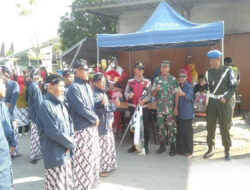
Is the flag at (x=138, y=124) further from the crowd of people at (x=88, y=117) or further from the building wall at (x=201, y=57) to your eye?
the building wall at (x=201, y=57)

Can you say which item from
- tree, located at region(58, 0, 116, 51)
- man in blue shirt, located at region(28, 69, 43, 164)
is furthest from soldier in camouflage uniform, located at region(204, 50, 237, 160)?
tree, located at region(58, 0, 116, 51)

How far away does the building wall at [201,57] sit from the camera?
9758 millimetres

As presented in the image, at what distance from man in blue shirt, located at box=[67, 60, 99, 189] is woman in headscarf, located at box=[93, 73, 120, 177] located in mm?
396

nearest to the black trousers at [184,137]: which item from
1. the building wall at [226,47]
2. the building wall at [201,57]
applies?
the building wall at [201,57]

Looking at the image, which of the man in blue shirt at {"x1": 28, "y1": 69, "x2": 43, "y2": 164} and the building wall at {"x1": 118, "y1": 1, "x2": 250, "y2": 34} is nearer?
the man in blue shirt at {"x1": 28, "y1": 69, "x2": 43, "y2": 164}

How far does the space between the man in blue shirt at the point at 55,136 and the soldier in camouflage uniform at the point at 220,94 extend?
9.79 ft

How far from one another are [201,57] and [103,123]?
724cm

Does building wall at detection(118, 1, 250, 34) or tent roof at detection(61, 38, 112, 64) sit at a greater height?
building wall at detection(118, 1, 250, 34)

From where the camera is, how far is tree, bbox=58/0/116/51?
13.2 metres

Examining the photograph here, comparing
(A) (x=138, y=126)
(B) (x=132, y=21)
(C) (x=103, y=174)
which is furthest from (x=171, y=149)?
(B) (x=132, y=21)

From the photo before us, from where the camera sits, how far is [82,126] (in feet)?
11.6

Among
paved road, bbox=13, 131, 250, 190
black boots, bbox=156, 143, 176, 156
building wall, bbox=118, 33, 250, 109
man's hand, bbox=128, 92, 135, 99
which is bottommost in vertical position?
paved road, bbox=13, 131, 250, 190

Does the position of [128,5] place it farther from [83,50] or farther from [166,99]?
[166,99]

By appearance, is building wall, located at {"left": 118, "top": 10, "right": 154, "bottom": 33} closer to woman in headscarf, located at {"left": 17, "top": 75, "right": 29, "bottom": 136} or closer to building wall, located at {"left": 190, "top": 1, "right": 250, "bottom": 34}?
building wall, located at {"left": 190, "top": 1, "right": 250, "bottom": 34}
